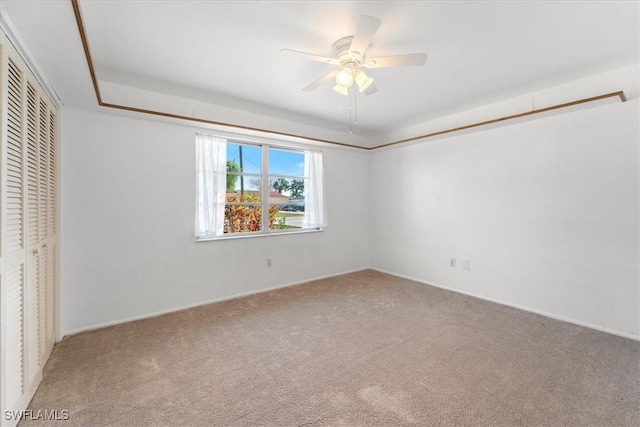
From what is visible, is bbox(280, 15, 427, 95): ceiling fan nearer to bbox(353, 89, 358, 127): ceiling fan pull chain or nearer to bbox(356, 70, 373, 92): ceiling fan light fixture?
bbox(356, 70, 373, 92): ceiling fan light fixture

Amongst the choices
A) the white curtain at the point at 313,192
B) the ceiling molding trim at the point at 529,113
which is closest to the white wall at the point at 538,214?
the ceiling molding trim at the point at 529,113

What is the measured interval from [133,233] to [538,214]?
438 cm

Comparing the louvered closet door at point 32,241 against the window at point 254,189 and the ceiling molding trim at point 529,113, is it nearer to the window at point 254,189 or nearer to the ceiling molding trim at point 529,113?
the window at point 254,189

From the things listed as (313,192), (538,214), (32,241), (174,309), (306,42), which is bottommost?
(174,309)

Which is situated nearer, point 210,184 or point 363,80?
point 363,80

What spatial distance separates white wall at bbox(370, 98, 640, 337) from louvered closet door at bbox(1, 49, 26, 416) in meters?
4.17

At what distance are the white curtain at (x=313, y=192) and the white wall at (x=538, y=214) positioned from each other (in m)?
1.33

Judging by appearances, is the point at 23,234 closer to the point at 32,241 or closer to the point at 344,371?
the point at 32,241

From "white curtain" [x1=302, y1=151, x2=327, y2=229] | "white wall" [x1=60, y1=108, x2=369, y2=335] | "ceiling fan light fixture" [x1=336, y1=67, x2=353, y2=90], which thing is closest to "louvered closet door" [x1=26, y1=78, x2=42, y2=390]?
"white wall" [x1=60, y1=108, x2=369, y2=335]

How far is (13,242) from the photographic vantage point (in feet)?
4.96

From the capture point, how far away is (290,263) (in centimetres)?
408

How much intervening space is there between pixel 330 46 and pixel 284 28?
39cm

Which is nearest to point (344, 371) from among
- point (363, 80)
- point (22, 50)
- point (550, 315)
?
point (363, 80)

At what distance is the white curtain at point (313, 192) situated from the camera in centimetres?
428
